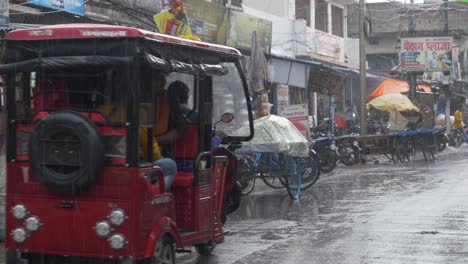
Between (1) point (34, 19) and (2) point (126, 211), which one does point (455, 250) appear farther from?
(1) point (34, 19)

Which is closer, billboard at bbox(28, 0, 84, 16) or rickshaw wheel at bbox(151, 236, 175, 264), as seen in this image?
rickshaw wheel at bbox(151, 236, 175, 264)

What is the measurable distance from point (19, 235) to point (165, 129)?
176 centimetres

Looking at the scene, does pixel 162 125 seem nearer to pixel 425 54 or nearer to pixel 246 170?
pixel 246 170

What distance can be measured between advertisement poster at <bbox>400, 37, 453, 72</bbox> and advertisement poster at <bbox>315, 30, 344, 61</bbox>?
290cm

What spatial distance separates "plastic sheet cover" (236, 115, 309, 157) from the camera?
13.6 metres

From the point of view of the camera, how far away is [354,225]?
10.8m

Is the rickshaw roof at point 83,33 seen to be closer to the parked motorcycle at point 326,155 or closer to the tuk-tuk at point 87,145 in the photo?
the tuk-tuk at point 87,145

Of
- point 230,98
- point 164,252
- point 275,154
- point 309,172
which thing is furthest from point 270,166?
point 164,252

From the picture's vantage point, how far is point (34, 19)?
15734mm

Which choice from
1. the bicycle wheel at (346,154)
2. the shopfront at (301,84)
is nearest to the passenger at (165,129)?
the shopfront at (301,84)

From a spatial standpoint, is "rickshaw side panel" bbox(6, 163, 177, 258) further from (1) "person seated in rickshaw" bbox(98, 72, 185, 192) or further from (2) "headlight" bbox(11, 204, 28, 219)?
(1) "person seated in rickshaw" bbox(98, 72, 185, 192)

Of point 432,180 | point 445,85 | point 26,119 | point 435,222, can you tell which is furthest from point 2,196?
point 445,85

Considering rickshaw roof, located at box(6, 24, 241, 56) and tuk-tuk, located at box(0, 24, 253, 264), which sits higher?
rickshaw roof, located at box(6, 24, 241, 56)

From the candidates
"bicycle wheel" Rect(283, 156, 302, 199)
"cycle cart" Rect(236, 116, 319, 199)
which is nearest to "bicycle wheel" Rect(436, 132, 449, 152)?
"cycle cart" Rect(236, 116, 319, 199)
